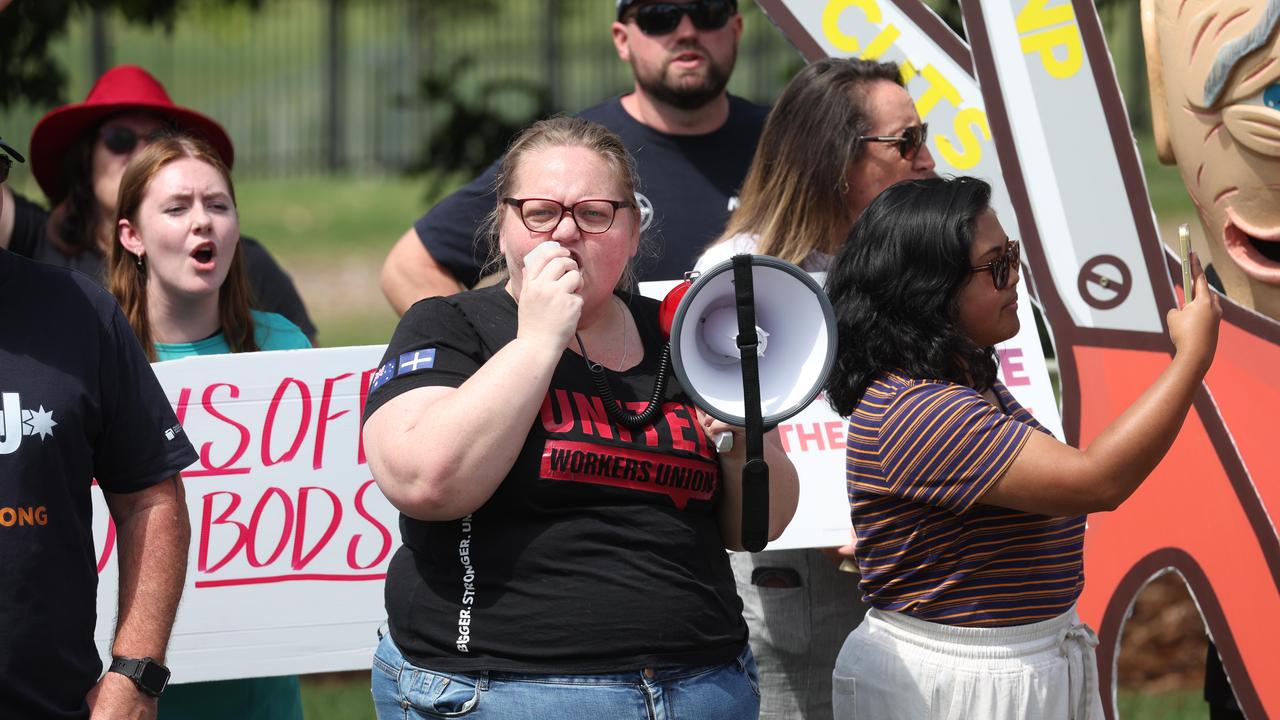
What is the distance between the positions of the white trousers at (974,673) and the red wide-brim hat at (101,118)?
2528mm

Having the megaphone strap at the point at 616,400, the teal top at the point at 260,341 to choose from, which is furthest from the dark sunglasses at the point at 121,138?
the megaphone strap at the point at 616,400

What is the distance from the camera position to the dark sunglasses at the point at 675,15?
14.4 feet

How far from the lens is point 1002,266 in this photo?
9.32 ft

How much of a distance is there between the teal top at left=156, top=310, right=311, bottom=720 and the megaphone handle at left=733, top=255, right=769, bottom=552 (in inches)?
67.9

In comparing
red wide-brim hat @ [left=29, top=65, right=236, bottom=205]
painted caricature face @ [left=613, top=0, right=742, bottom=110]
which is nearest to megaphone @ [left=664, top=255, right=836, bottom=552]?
painted caricature face @ [left=613, top=0, right=742, bottom=110]

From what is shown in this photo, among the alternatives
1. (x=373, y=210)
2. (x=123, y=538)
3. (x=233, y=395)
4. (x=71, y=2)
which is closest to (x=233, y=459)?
(x=233, y=395)

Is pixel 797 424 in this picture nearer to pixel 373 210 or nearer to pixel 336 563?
pixel 336 563

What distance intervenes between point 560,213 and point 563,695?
2.66 ft

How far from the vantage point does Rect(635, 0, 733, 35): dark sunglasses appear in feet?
14.4

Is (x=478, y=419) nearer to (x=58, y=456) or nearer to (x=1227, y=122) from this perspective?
(x=58, y=456)

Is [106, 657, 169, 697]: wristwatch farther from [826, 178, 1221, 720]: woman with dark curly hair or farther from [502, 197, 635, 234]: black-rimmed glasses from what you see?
[826, 178, 1221, 720]: woman with dark curly hair

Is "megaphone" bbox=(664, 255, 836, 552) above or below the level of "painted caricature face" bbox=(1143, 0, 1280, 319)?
below

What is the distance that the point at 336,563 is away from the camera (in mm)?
3691

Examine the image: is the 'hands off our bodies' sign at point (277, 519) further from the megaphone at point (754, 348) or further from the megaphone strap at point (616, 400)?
the megaphone at point (754, 348)
